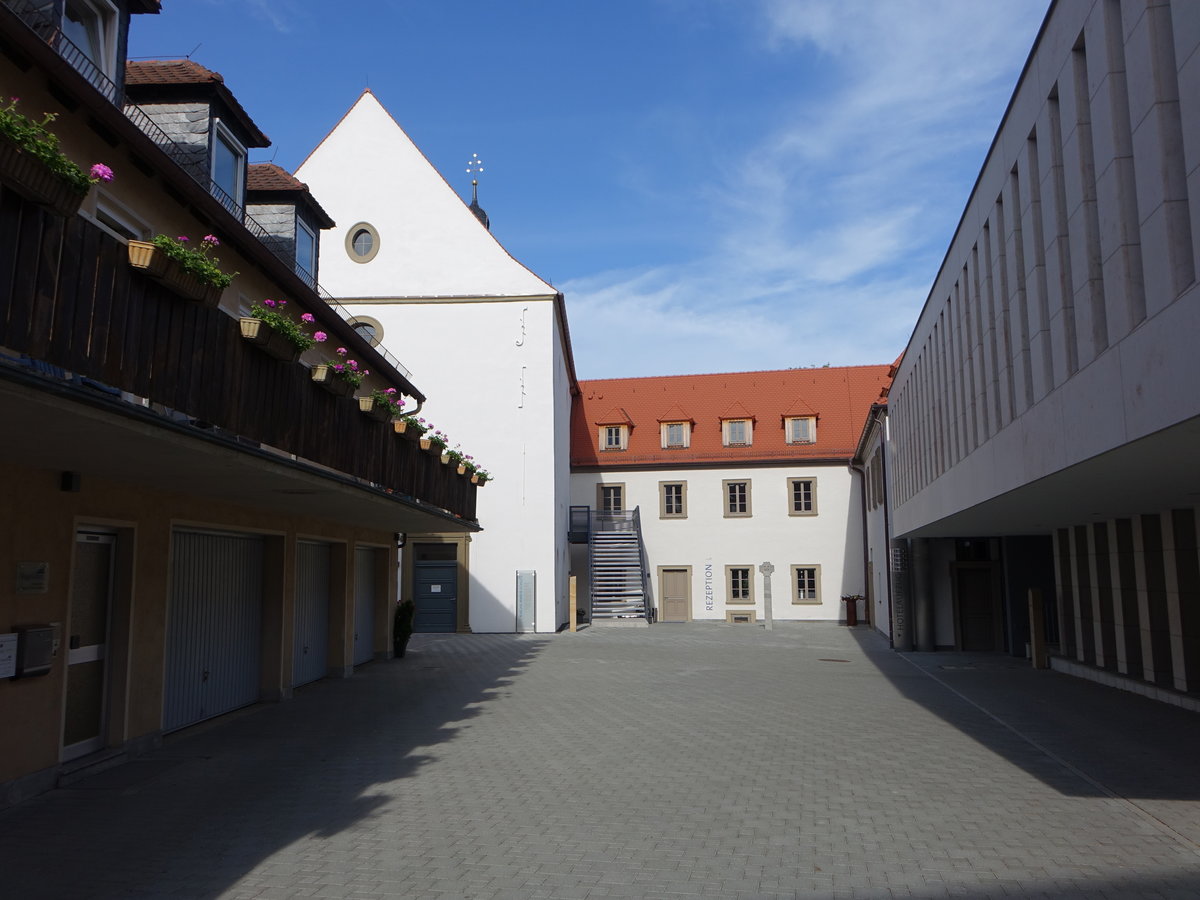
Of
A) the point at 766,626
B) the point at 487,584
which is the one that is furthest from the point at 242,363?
the point at 766,626

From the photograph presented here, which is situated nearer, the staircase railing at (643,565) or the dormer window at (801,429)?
the staircase railing at (643,565)

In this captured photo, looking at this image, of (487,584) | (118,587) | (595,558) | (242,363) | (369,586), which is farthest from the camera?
(595,558)

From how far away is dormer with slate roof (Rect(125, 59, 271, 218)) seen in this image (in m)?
12.2

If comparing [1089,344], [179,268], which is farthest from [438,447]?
[1089,344]

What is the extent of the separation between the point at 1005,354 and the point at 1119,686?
812 cm

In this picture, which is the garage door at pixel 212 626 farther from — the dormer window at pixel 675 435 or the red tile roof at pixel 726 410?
the dormer window at pixel 675 435

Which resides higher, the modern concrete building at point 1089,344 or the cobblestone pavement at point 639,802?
the modern concrete building at point 1089,344

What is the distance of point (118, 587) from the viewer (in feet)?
31.9

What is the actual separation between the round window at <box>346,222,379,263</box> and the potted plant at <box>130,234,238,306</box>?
2396 cm

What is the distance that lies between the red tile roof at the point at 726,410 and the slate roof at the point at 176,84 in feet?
88.4

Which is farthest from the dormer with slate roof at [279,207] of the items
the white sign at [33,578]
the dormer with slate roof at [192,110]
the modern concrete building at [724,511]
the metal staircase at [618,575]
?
the modern concrete building at [724,511]

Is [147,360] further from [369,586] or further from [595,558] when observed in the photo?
[595,558]

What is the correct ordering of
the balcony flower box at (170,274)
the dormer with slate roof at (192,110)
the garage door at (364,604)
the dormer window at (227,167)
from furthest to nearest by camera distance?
the garage door at (364,604) < the dormer window at (227,167) < the dormer with slate roof at (192,110) < the balcony flower box at (170,274)

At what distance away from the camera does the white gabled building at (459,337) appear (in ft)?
96.7
